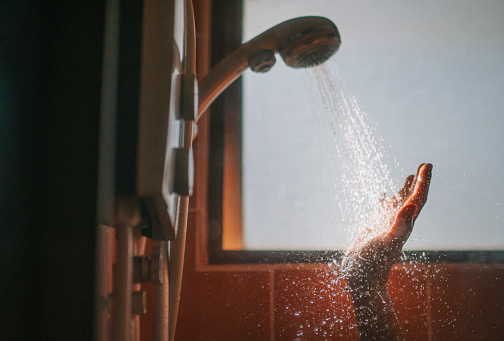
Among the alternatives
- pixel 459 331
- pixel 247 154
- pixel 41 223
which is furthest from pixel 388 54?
pixel 41 223

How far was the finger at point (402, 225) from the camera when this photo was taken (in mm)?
501

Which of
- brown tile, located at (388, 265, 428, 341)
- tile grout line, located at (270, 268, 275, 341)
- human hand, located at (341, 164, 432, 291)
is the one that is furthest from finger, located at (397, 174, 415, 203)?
tile grout line, located at (270, 268, 275, 341)

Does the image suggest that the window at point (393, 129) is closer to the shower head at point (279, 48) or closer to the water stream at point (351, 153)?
the water stream at point (351, 153)

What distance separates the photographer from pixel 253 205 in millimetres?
582

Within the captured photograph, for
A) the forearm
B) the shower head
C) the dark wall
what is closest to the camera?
the dark wall

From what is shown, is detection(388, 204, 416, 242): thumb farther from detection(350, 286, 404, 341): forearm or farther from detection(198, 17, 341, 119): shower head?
detection(198, 17, 341, 119): shower head

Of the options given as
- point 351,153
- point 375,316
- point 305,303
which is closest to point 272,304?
point 305,303

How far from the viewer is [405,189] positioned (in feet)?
1.82

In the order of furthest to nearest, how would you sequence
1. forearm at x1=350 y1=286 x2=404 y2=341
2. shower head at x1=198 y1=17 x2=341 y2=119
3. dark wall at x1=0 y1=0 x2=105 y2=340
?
forearm at x1=350 y1=286 x2=404 y2=341
shower head at x1=198 y1=17 x2=341 y2=119
dark wall at x1=0 y1=0 x2=105 y2=340

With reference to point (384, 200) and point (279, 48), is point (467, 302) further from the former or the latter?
point (279, 48)

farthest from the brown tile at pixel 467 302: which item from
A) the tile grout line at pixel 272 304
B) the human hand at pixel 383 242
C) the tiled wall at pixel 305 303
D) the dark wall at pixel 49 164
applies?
the dark wall at pixel 49 164

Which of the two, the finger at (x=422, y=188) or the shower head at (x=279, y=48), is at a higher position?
the shower head at (x=279, y=48)

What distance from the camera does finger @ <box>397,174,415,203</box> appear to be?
1.80 ft

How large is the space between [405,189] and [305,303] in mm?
Answer: 259
